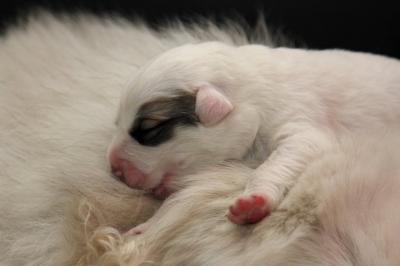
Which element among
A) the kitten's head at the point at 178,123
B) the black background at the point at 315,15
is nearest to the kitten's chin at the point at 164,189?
the kitten's head at the point at 178,123

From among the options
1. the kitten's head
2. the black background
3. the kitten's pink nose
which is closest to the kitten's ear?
the kitten's head

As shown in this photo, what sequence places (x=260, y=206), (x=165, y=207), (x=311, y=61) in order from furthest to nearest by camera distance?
1. (x=311, y=61)
2. (x=165, y=207)
3. (x=260, y=206)

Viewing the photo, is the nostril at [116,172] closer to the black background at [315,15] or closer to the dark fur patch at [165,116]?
the dark fur patch at [165,116]

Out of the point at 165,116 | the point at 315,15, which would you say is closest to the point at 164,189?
the point at 165,116

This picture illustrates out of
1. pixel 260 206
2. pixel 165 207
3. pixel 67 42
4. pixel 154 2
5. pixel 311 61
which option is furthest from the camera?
pixel 154 2

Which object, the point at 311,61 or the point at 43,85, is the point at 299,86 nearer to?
the point at 311,61

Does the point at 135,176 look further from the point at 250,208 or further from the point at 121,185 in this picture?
the point at 250,208

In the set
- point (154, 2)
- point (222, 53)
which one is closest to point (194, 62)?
point (222, 53)
